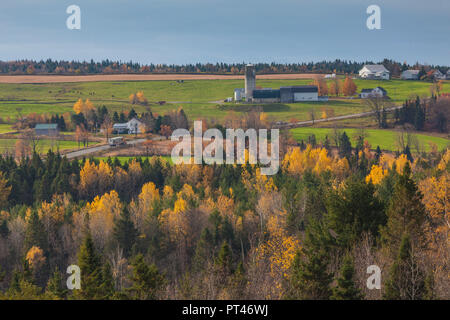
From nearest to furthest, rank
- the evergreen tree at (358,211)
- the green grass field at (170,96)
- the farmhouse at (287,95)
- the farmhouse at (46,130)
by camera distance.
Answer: the evergreen tree at (358,211) < the farmhouse at (46,130) < the green grass field at (170,96) < the farmhouse at (287,95)

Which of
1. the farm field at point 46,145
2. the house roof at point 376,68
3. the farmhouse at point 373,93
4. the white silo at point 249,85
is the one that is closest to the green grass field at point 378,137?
the white silo at point 249,85

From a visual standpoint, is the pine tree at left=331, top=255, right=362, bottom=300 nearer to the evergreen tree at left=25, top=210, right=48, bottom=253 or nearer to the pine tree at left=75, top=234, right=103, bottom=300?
the pine tree at left=75, top=234, right=103, bottom=300

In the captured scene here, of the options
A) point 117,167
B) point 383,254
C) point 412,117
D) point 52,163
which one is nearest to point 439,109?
point 412,117

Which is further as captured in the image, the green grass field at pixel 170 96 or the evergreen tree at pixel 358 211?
the green grass field at pixel 170 96

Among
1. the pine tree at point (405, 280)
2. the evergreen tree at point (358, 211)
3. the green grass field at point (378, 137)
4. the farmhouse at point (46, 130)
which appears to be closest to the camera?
the pine tree at point (405, 280)

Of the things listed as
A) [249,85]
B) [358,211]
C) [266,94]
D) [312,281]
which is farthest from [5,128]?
[312,281]

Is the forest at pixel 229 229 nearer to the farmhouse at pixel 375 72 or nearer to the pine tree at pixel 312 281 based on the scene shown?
the pine tree at pixel 312 281

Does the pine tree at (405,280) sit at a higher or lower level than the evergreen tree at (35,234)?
higher

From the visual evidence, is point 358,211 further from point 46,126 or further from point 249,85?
point 249,85
